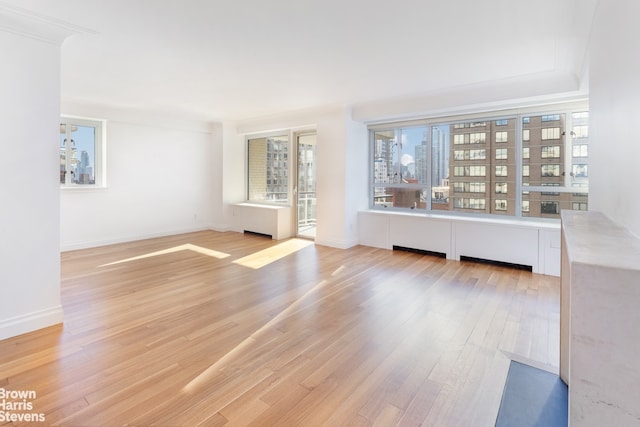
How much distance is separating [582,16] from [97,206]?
6952 millimetres

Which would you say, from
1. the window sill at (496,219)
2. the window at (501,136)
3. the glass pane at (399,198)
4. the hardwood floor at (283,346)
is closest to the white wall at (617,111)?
the hardwood floor at (283,346)

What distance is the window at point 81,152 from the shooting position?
5497 millimetres

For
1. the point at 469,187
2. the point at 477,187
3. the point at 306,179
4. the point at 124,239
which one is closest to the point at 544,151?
the point at 477,187

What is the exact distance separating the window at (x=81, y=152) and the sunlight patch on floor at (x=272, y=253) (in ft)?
10.7

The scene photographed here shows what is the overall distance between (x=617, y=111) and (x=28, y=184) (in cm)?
380

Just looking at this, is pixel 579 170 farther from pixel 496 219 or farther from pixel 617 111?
pixel 617 111

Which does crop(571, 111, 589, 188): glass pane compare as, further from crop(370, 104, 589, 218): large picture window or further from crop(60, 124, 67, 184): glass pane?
crop(60, 124, 67, 184): glass pane

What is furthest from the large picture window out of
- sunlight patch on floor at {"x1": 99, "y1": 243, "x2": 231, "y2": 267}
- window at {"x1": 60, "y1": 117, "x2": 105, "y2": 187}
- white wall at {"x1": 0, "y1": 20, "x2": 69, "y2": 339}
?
window at {"x1": 60, "y1": 117, "x2": 105, "y2": 187}

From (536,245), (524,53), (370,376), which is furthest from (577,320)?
(536,245)

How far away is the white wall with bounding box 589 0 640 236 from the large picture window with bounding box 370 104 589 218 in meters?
2.50

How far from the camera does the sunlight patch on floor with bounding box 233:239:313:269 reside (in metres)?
4.74

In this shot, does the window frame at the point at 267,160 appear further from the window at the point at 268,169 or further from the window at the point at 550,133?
the window at the point at 550,133

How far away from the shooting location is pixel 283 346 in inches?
94.1

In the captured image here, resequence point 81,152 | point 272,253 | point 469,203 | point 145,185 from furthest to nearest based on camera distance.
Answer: point 145,185 < point 81,152 < point 272,253 < point 469,203
